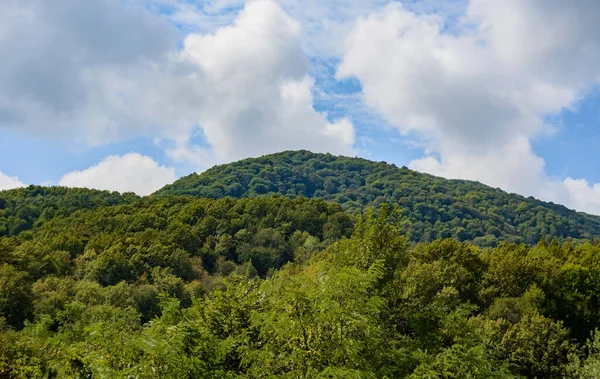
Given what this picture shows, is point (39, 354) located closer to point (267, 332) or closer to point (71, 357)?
point (71, 357)

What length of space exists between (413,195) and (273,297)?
154m

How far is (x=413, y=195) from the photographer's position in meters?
162

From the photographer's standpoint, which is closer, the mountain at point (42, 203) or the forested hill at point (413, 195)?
the mountain at point (42, 203)

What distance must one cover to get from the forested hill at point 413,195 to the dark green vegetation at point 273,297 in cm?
4939

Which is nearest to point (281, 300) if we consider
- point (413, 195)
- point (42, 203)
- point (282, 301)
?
point (282, 301)

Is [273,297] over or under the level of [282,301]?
over

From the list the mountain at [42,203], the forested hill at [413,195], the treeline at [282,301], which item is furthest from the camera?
the forested hill at [413,195]

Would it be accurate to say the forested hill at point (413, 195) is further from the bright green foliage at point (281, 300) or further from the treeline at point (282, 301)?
the treeline at point (282, 301)

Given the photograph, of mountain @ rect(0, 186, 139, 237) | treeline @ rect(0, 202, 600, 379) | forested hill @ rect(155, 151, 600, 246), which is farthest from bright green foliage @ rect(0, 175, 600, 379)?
forested hill @ rect(155, 151, 600, 246)

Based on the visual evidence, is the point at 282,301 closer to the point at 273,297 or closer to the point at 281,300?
the point at 281,300

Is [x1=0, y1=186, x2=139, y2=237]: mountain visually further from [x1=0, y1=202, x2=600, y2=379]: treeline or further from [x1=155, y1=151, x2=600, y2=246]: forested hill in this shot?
[x1=155, y1=151, x2=600, y2=246]: forested hill

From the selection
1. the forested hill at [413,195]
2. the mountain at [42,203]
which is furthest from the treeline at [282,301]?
the forested hill at [413,195]

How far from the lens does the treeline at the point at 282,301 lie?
384 inches

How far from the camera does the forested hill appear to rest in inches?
5468
